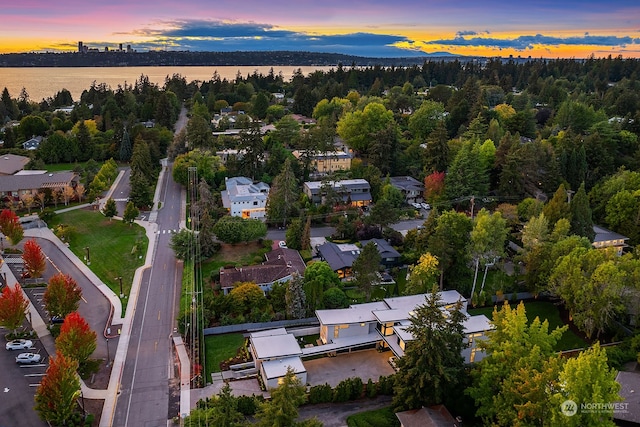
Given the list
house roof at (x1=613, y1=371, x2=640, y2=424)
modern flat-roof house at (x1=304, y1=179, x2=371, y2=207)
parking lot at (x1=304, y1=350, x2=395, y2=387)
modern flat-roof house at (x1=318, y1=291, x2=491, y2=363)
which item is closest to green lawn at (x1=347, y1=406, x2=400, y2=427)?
parking lot at (x1=304, y1=350, x2=395, y2=387)

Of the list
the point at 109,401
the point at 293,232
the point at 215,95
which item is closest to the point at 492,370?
the point at 109,401

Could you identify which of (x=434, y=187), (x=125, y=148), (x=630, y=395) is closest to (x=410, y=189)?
(x=434, y=187)

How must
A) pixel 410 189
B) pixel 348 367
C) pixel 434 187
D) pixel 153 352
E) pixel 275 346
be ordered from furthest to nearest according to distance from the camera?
pixel 410 189
pixel 434 187
pixel 153 352
pixel 348 367
pixel 275 346

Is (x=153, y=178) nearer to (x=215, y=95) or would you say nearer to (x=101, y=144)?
(x=101, y=144)

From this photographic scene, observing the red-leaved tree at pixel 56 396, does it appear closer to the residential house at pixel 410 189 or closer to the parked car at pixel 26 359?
the parked car at pixel 26 359

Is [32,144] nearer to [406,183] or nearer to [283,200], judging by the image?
[283,200]

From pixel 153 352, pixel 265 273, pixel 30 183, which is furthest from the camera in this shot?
pixel 30 183
